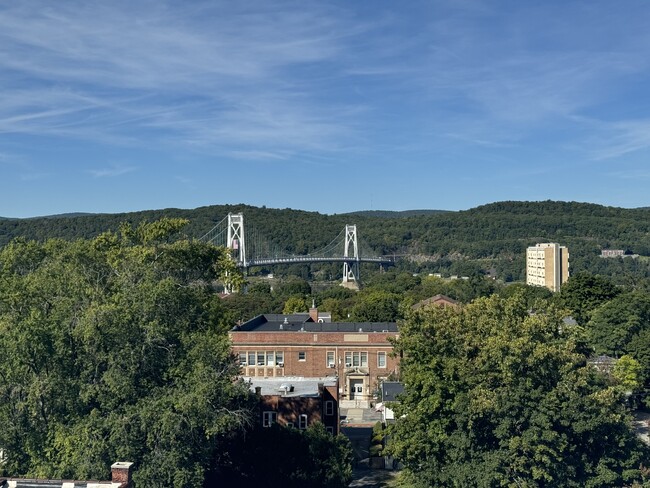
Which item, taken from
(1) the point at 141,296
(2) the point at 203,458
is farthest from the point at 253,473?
(1) the point at 141,296

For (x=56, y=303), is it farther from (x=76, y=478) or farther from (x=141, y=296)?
(x=76, y=478)

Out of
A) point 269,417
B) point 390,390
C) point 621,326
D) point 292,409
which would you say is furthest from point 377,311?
point 269,417

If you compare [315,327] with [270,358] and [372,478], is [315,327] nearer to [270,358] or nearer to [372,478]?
[270,358]

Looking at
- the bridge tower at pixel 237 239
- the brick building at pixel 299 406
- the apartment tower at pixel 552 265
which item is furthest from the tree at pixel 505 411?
the apartment tower at pixel 552 265

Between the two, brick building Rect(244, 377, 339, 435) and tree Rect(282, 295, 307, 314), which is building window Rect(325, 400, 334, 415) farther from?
tree Rect(282, 295, 307, 314)

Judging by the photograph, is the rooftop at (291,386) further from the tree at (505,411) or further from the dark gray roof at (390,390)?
the tree at (505,411)
